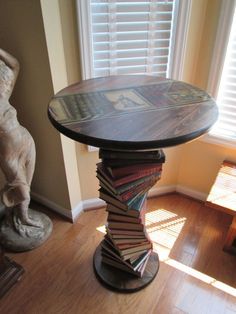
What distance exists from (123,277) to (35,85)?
112 cm

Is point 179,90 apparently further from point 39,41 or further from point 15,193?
point 15,193

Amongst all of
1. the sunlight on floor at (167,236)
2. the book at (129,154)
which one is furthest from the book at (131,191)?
the sunlight on floor at (167,236)

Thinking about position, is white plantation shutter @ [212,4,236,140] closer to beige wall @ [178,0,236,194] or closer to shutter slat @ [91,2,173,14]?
beige wall @ [178,0,236,194]

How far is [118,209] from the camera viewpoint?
1134mm

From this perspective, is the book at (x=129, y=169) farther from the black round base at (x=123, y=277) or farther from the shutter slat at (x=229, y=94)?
the shutter slat at (x=229, y=94)

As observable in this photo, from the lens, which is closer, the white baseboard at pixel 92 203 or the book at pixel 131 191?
the book at pixel 131 191

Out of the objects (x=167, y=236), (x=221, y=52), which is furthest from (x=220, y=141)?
(x=167, y=236)

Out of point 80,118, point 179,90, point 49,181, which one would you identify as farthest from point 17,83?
point 179,90

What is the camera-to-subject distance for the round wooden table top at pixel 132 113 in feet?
2.56

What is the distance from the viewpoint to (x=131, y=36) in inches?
55.1

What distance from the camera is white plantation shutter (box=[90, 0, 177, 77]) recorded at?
1.32 metres

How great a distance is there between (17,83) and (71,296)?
1.17 meters

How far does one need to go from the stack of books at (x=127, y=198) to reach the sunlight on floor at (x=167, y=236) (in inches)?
8.8

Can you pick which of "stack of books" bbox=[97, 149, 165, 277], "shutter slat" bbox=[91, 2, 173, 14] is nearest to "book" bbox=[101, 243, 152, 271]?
"stack of books" bbox=[97, 149, 165, 277]
